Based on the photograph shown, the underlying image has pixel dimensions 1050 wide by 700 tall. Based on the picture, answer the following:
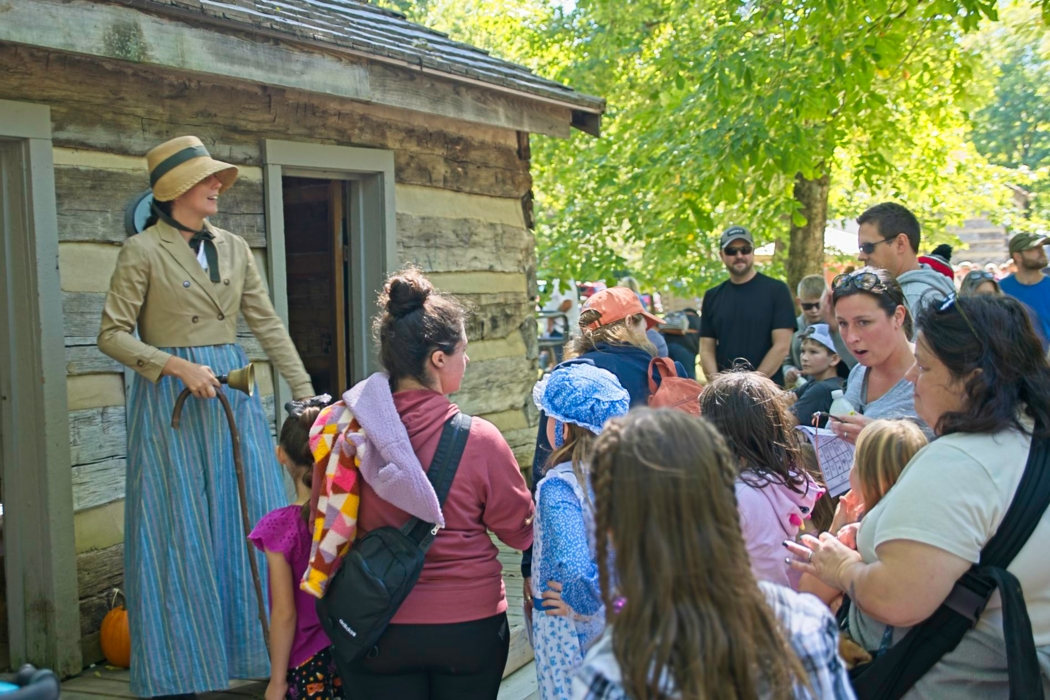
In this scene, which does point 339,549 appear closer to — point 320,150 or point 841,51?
point 320,150

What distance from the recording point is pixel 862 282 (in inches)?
137

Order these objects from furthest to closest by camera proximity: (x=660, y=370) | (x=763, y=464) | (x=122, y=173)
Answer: (x=122, y=173) < (x=660, y=370) < (x=763, y=464)

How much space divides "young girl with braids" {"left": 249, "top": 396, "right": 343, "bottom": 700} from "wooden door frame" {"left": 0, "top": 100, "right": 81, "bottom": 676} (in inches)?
54.6

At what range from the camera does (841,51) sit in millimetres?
6188

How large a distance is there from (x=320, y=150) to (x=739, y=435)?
325cm

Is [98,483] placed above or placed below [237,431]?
below

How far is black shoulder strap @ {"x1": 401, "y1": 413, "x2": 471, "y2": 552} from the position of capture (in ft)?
8.01

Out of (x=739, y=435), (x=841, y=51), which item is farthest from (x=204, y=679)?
(x=841, y=51)

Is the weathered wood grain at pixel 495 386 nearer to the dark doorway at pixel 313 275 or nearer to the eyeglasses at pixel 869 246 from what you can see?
the dark doorway at pixel 313 275

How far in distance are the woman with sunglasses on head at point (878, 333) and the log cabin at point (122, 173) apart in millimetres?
2015

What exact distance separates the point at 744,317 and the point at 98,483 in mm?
3878

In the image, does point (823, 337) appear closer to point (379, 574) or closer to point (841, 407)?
point (841, 407)

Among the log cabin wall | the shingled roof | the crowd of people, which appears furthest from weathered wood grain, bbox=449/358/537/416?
the crowd of people

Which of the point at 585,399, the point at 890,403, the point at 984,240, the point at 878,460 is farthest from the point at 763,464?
the point at 984,240
